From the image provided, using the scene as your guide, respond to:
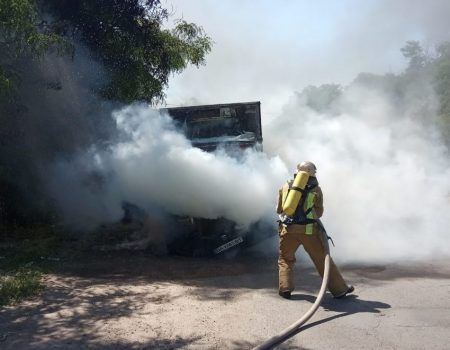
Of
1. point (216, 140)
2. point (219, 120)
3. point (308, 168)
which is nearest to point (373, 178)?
point (219, 120)

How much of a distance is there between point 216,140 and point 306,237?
11.8ft

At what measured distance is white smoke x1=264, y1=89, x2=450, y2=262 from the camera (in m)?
8.00

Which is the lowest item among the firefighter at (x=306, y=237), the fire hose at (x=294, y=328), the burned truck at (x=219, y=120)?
the fire hose at (x=294, y=328)

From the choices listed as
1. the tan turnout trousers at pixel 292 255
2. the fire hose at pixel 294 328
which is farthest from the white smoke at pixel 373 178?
the fire hose at pixel 294 328

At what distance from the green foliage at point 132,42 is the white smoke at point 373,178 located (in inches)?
121

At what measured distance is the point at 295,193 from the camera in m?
5.34

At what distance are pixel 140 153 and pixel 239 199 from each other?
178cm

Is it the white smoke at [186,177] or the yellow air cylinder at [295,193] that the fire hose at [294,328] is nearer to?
the yellow air cylinder at [295,193]

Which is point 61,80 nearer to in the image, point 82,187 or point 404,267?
point 82,187

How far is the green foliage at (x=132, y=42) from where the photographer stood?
27.6ft

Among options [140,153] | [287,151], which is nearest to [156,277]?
[140,153]

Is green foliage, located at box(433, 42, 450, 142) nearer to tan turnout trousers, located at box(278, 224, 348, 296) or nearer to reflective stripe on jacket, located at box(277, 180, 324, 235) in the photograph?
reflective stripe on jacket, located at box(277, 180, 324, 235)

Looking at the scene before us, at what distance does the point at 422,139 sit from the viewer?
15.9 m

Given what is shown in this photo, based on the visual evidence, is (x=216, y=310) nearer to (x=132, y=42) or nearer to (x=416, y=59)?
(x=132, y=42)
